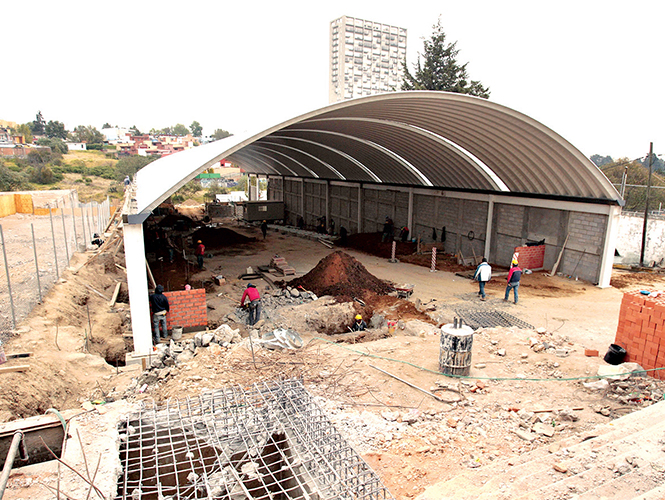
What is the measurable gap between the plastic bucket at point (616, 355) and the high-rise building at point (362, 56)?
12559cm

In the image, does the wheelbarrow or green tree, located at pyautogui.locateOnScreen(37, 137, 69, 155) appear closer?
the wheelbarrow

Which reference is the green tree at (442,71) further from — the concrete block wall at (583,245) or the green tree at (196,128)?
the green tree at (196,128)

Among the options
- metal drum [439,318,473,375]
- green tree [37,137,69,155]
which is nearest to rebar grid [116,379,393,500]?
metal drum [439,318,473,375]

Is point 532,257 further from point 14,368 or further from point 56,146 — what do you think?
point 56,146

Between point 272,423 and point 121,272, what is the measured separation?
14.5 meters

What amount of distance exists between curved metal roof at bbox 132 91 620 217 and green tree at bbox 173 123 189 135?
16805cm

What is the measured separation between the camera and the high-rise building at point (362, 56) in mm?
127375

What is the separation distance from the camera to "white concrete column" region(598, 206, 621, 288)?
49.9 feet

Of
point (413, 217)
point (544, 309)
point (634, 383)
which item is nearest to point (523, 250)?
point (544, 309)

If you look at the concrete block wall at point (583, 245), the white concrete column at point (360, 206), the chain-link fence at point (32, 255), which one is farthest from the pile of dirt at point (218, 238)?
the concrete block wall at point (583, 245)

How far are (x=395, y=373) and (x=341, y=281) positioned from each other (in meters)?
7.44

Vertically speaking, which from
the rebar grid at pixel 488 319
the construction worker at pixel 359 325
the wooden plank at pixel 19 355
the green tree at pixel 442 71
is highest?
the green tree at pixel 442 71

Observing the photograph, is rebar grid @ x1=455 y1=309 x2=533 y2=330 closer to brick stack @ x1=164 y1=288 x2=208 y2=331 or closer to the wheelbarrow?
the wheelbarrow

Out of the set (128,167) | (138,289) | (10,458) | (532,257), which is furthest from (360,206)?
(128,167)
